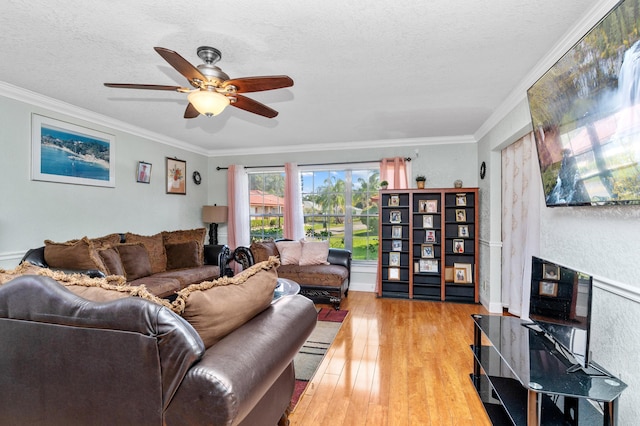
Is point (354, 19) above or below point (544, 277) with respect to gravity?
above

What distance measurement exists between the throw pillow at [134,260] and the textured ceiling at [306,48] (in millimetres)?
1574

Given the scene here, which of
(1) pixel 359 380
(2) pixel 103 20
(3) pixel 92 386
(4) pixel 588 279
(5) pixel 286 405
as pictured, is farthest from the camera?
Answer: (1) pixel 359 380

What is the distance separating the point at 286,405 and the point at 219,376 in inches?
39.5

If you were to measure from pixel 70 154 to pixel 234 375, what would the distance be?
3.73m

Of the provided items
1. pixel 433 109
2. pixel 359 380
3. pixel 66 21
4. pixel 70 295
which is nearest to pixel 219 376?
pixel 70 295

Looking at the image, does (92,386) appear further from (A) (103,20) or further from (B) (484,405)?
(B) (484,405)

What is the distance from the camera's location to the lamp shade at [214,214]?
5.55 meters

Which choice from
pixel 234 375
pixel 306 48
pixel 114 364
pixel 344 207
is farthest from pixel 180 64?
pixel 344 207

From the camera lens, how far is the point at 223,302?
4.16ft

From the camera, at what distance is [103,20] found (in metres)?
1.92

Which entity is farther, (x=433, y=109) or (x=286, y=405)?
(x=433, y=109)

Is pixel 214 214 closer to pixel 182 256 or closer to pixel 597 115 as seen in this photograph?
pixel 182 256

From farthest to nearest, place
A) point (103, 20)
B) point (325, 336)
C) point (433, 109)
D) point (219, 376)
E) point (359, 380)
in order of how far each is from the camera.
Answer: point (433, 109) → point (325, 336) → point (359, 380) → point (103, 20) → point (219, 376)

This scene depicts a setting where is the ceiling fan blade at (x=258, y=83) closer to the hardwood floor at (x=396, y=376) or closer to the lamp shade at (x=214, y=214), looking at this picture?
the hardwood floor at (x=396, y=376)
